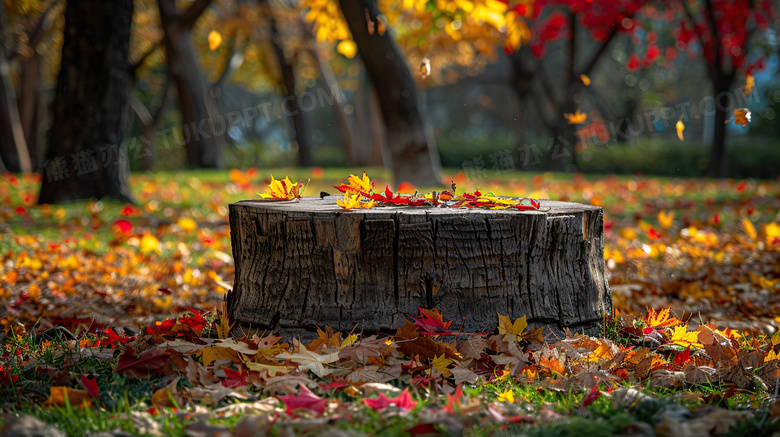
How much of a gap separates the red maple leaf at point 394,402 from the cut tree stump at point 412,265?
581 mm

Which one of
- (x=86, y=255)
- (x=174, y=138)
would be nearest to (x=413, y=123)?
(x=86, y=255)

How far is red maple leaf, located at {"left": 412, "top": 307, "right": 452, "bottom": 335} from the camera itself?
7.24 ft

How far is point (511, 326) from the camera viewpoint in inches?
89.0

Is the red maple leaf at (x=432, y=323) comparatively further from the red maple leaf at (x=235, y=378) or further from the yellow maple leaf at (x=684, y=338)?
the yellow maple leaf at (x=684, y=338)

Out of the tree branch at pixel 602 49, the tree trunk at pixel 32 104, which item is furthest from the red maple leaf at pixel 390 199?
the tree trunk at pixel 32 104

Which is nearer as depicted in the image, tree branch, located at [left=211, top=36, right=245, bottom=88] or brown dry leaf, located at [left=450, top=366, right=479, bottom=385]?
brown dry leaf, located at [left=450, top=366, right=479, bottom=385]

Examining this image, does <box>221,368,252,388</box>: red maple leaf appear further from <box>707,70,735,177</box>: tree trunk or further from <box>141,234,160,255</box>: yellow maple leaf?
<box>707,70,735,177</box>: tree trunk

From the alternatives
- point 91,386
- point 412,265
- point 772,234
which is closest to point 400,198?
point 412,265

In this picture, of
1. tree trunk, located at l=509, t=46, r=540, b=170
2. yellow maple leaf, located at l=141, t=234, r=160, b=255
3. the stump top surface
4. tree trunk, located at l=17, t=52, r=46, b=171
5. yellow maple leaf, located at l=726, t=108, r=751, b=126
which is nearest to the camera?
the stump top surface

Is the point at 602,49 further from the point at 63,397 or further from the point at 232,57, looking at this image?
the point at 63,397

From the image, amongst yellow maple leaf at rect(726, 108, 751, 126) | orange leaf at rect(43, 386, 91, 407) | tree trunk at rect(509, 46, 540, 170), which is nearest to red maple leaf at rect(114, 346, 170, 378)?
orange leaf at rect(43, 386, 91, 407)

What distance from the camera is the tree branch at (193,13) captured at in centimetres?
1164

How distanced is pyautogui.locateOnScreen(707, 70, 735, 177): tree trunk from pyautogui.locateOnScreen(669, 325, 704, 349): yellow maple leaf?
428 inches

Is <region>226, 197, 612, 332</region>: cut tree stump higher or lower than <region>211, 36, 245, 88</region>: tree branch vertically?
lower
